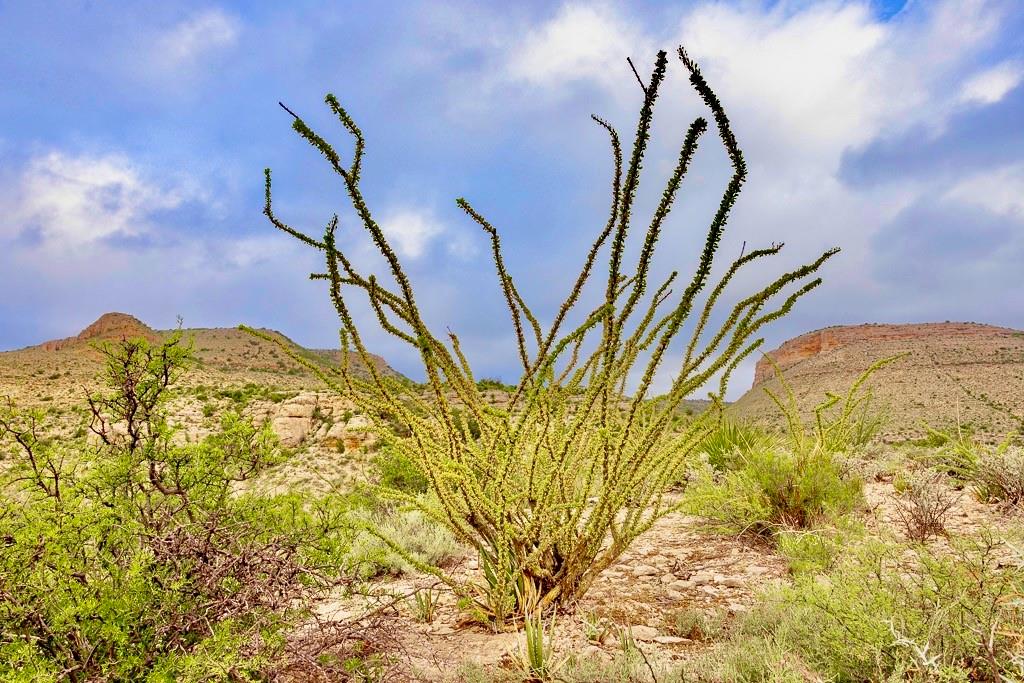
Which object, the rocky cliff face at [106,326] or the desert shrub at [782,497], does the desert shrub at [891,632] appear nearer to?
the desert shrub at [782,497]

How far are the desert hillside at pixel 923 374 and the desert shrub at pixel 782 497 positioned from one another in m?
14.5

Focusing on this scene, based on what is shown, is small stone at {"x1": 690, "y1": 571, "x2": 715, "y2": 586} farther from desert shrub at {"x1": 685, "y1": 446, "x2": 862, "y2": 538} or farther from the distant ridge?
the distant ridge

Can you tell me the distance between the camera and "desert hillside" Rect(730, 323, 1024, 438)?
33.0 metres

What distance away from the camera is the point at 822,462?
6930 mm

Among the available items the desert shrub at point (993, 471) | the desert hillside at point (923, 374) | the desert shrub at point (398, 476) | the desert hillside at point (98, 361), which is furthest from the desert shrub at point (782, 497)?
the desert hillside at point (923, 374)

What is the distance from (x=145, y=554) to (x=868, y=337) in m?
73.1

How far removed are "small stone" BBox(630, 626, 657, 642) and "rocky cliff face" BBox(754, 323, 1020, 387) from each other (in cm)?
5114

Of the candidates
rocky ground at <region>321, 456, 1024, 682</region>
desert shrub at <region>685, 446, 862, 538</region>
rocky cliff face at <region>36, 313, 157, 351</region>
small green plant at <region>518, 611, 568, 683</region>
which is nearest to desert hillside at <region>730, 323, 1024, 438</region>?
desert shrub at <region>685, 446, 862, 538</region>

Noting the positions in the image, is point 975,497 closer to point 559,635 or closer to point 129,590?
point 559,635

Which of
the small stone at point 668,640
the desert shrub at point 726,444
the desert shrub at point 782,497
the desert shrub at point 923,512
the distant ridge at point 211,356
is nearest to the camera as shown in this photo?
the small stone at point 668,640

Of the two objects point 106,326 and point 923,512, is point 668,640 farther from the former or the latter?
point 106,326

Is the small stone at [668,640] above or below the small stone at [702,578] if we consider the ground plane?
below

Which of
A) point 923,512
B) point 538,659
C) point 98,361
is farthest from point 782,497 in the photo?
point 98,361

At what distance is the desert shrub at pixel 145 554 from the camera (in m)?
2.82
